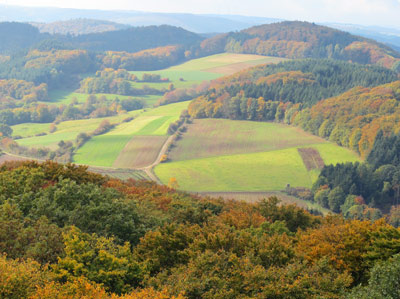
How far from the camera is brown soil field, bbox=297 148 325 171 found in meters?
107

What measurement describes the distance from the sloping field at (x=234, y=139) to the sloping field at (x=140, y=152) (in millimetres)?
5489

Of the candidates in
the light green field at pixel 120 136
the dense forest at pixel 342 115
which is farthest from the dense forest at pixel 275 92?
the light green field at pixel 120 136

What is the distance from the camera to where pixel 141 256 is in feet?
91.8

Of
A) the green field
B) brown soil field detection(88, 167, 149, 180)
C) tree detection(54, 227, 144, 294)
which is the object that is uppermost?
tree detection(54, 227, 144, 294)

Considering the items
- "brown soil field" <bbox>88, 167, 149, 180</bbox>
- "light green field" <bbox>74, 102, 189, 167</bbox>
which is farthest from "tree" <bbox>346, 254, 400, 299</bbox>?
"light green field" <bbox>74, 102, 189, 167</bbox>

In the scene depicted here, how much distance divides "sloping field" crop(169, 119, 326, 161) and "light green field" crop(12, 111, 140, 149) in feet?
122

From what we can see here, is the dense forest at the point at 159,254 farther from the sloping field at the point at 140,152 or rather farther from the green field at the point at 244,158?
the sloping field at the point at 140,152

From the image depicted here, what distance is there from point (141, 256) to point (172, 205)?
17075mm

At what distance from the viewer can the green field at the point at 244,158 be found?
3893 inches

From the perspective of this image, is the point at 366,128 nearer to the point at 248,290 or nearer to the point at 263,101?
the point at 263,101

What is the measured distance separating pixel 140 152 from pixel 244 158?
92.5 ft

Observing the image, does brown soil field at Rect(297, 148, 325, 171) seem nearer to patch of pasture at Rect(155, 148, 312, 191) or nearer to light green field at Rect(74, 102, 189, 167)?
patch of pasture at Rect(155, 148, 312, 191)

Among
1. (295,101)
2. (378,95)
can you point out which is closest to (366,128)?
(378,95)

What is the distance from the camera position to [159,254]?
91.2 feet
